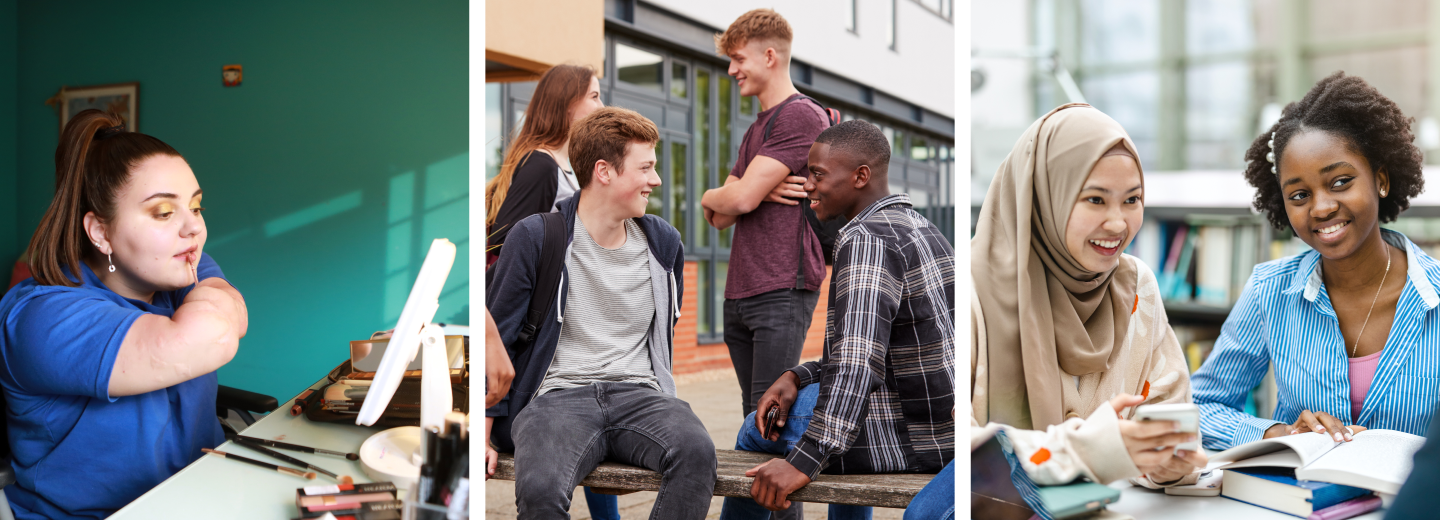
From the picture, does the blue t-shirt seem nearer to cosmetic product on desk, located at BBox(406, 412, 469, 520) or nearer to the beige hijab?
cosmetic product on desk, located at BBox(406, 412, 469, 520)

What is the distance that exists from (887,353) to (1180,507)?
62 centimetres

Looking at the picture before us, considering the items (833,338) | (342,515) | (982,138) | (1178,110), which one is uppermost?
(1178,110)

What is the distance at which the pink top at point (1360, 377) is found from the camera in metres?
1.68

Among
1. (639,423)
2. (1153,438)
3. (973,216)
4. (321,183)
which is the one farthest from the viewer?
(321,183)

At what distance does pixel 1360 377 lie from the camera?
1696mm

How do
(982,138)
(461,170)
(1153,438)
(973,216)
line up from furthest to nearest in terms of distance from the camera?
1. (461,170)
2. (982,138)
3. (973,216)
4. (1153,438)

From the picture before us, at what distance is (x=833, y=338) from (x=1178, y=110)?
1831 millimetres

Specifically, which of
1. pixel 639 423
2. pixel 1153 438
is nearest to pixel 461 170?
pixel 639 423

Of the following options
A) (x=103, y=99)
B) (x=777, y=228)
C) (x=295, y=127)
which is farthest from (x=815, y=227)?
(x=103, y=99)

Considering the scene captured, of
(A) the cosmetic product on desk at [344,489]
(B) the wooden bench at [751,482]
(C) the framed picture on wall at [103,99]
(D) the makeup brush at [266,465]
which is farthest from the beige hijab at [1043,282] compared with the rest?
(C) the framed picture on wall at [103,99]

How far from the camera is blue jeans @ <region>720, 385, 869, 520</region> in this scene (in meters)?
1.97

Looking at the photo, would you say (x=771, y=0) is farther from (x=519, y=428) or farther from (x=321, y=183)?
(x=321, y=183)

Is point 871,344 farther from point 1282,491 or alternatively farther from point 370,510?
point 370,510

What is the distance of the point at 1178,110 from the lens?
2.88 m
